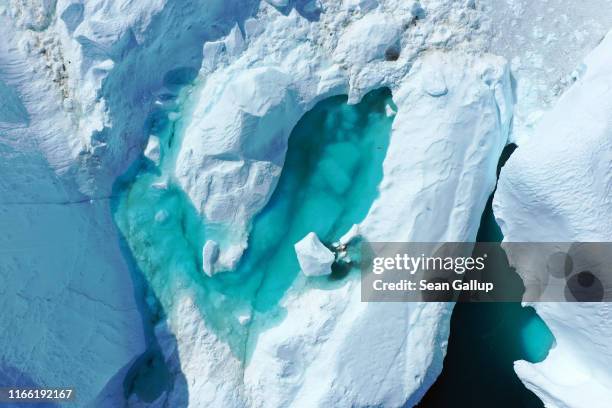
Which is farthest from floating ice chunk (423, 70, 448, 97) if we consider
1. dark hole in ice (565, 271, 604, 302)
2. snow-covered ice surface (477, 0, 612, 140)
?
dark hole in ice (565, 271, 604, 302)

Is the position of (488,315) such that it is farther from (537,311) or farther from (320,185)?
(320,185)

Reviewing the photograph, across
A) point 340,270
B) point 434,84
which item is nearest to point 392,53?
point 434,84

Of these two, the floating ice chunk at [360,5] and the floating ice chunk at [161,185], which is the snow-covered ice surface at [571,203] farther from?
the floating ice chunk at [161,185]

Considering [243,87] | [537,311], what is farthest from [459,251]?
[243,87]

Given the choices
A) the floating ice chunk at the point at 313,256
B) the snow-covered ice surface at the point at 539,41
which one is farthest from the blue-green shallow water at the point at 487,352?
the floating ice chunk at the point at 313,256

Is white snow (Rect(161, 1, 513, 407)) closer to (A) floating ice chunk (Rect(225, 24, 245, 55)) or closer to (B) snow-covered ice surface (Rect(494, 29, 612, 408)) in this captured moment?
(A) floating ice chunk (Rect(225, 24, 245, 55))
